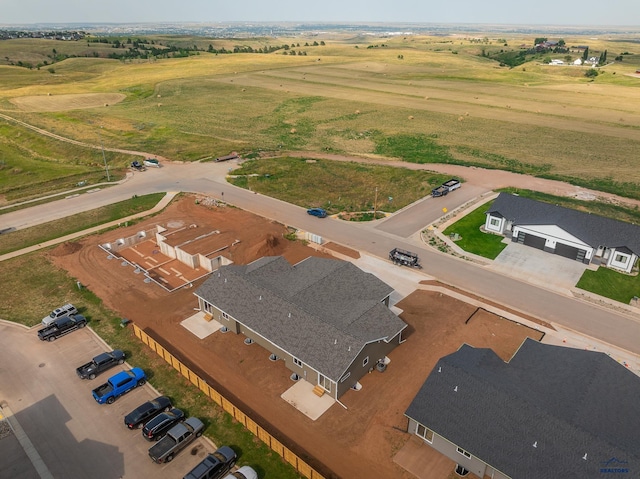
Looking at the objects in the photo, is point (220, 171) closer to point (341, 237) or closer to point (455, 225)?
point (341, 237)

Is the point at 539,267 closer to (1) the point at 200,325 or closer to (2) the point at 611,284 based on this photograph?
(2) the point at 611,284

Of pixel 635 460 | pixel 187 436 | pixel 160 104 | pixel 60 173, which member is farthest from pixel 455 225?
pixel 160 104

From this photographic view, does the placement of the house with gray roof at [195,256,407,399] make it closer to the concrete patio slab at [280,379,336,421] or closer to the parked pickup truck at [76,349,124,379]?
the concrete patio slab at [280,379,336,421]

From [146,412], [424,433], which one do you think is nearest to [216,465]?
[146,412]

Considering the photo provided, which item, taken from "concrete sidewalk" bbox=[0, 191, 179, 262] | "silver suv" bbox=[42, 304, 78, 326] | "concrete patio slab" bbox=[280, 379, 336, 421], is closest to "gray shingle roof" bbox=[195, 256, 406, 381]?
"concrete patio slab" bbox=[280, 379, 336, 421]

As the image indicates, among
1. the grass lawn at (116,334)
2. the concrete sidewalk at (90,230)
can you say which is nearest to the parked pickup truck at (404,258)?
the grass lawn at (116,334)

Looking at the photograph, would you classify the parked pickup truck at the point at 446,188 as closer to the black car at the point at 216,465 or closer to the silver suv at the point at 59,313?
the black car at the point at 216,465
